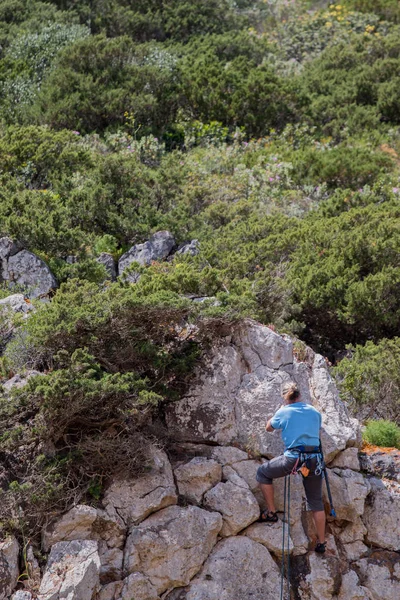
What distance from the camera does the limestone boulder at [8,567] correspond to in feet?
18.6

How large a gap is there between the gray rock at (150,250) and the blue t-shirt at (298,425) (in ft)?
16.9

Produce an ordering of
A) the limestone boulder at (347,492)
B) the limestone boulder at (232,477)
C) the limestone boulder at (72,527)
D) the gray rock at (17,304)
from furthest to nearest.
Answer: the gray rock at (17,304)
the limestone boulder at (347,492)
the limestone boulder at (232,477)
the limestone boulder at (72,527)

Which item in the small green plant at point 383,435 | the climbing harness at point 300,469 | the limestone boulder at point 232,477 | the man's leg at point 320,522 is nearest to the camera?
the climbing harness at point 300,469

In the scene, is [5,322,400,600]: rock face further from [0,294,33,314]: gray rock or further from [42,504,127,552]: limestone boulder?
[0,294,33,314]: gray rock

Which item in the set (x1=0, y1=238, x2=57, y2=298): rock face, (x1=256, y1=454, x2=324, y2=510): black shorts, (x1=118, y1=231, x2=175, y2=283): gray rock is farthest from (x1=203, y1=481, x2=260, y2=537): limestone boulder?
(x1=118, y1=231, x2=175, y2=283): gray rock

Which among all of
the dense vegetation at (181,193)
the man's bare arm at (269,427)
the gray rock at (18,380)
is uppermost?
the gray rock at (18,380)

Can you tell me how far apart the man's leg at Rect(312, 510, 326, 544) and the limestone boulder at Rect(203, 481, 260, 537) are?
517 millimetres

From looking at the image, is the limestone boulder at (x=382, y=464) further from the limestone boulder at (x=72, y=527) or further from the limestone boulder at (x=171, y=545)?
the limestone boulder at (x=72, y=527)

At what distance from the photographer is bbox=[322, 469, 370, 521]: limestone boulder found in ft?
22.2

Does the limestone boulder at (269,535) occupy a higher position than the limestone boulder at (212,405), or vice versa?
the limestone boulder at (212,405)

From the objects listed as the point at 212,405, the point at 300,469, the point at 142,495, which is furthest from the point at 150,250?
the point at 300,469

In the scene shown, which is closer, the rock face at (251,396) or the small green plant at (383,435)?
the rock face at (251,396)

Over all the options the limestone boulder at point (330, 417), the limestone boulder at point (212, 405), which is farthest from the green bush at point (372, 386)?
the limestone boulder at point (212, 405)

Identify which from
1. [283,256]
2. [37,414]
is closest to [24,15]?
[283,256]
